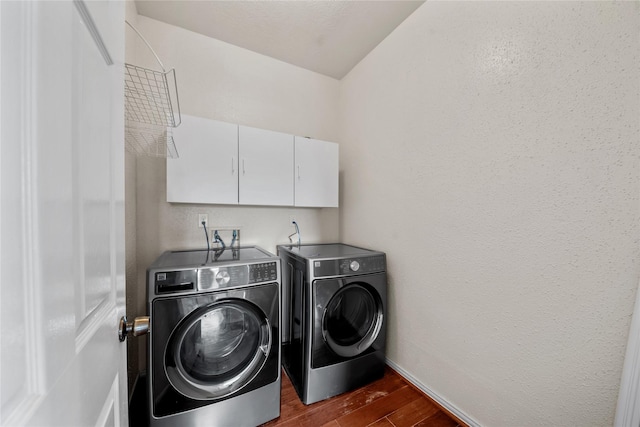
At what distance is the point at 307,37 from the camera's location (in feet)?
6.31

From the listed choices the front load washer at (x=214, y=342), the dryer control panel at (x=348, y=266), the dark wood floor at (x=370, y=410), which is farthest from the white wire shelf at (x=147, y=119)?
the dark wood floor at (x=370, y=410)

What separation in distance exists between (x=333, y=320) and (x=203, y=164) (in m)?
1.42

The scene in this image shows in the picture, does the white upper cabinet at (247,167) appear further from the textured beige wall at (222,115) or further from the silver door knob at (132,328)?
the silver door knob at (132,328)

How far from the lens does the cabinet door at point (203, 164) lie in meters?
A: 1.57

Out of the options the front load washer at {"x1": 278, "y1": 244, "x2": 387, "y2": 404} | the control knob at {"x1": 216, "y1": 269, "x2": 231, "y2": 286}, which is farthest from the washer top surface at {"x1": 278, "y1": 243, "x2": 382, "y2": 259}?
the control knob at {"x1": 216, "y1": 269, "x2": 231, "y2": 286}

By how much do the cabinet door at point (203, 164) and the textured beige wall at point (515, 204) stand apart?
4.06ft

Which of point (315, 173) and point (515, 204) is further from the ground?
point (315, 173)

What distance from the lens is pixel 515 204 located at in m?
1.14

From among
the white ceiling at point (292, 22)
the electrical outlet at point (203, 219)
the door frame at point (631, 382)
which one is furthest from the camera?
the electrical outlet at point (203, 219)

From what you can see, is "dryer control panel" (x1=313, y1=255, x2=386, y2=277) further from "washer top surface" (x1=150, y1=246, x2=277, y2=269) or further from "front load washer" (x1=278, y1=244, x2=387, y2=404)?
"washer top surface" (x1=150, y1=246, x2=277, y2=269)

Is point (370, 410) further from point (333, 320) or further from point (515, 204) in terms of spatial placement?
point (515, 204)

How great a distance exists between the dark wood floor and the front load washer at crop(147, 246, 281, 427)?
0.56 feet

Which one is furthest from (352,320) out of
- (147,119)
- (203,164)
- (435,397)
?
(147,119)

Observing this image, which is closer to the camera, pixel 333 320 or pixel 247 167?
pixel 333 320
